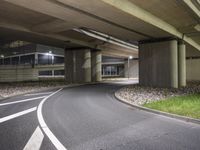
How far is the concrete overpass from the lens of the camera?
12.2m

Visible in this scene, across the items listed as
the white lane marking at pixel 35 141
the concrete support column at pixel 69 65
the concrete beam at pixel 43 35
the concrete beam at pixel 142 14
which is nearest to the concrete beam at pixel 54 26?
the concrete beam at pixel 43 35

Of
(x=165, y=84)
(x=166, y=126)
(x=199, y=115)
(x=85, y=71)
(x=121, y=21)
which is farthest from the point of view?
(x=85, y=71)

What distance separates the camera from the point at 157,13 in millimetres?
15523

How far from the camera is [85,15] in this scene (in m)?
13.4

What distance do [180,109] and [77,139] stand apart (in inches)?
222

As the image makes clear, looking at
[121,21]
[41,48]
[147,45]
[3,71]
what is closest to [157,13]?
[121,21]

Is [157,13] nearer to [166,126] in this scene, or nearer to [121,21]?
[121,21]

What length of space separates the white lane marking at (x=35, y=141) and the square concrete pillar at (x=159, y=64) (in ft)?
58.3

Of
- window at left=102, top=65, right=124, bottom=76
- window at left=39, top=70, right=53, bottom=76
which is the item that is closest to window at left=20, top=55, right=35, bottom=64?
window at left=39, top=70, right=53, bottom=76

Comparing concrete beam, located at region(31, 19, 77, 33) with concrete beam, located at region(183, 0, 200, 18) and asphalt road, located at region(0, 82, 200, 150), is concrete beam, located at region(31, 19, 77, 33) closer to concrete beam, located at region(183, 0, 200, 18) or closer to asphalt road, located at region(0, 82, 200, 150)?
concrete beam, located at region(183, 0, 200, 18)

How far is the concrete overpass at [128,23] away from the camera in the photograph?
40.0 feet

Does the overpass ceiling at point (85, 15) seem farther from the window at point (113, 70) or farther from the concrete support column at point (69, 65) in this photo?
the window at point (113, 70)

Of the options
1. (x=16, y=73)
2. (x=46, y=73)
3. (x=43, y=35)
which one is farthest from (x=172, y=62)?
(x=46, y=73)

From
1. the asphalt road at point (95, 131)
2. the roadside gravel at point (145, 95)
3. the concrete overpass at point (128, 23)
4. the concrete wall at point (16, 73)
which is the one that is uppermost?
the concrete overpass at point (128, 23)
